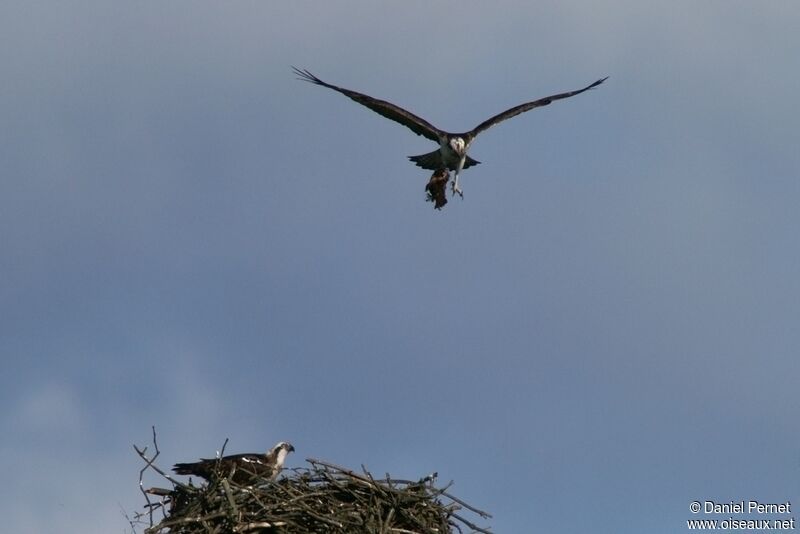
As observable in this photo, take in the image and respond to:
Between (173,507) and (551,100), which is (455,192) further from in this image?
(173,507)

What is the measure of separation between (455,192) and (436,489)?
803cm

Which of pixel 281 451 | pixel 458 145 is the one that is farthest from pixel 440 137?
pixel 281 451

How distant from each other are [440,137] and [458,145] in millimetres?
456

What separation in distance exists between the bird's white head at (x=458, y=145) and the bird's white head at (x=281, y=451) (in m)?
7.10

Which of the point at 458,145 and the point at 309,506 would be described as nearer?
the point at 309,506

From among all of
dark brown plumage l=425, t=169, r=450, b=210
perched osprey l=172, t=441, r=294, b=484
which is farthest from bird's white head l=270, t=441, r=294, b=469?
dark brown plumage l=425, t=169, r=450, b=210

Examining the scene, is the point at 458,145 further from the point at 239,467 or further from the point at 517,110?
the point at 239,467

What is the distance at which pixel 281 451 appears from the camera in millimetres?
13664

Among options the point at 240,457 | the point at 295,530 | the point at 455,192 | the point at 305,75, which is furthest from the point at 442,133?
the point at 295,530

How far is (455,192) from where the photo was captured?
1952 cm

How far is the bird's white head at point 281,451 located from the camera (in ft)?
44.2

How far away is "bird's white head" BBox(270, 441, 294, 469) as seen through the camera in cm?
1346

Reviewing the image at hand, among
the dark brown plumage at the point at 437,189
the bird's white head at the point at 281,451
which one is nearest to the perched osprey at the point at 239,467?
the bird's white head at the point at 281,451

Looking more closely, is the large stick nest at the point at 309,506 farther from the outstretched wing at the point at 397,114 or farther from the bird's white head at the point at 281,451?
the outstretched wing at the point at 397,114
